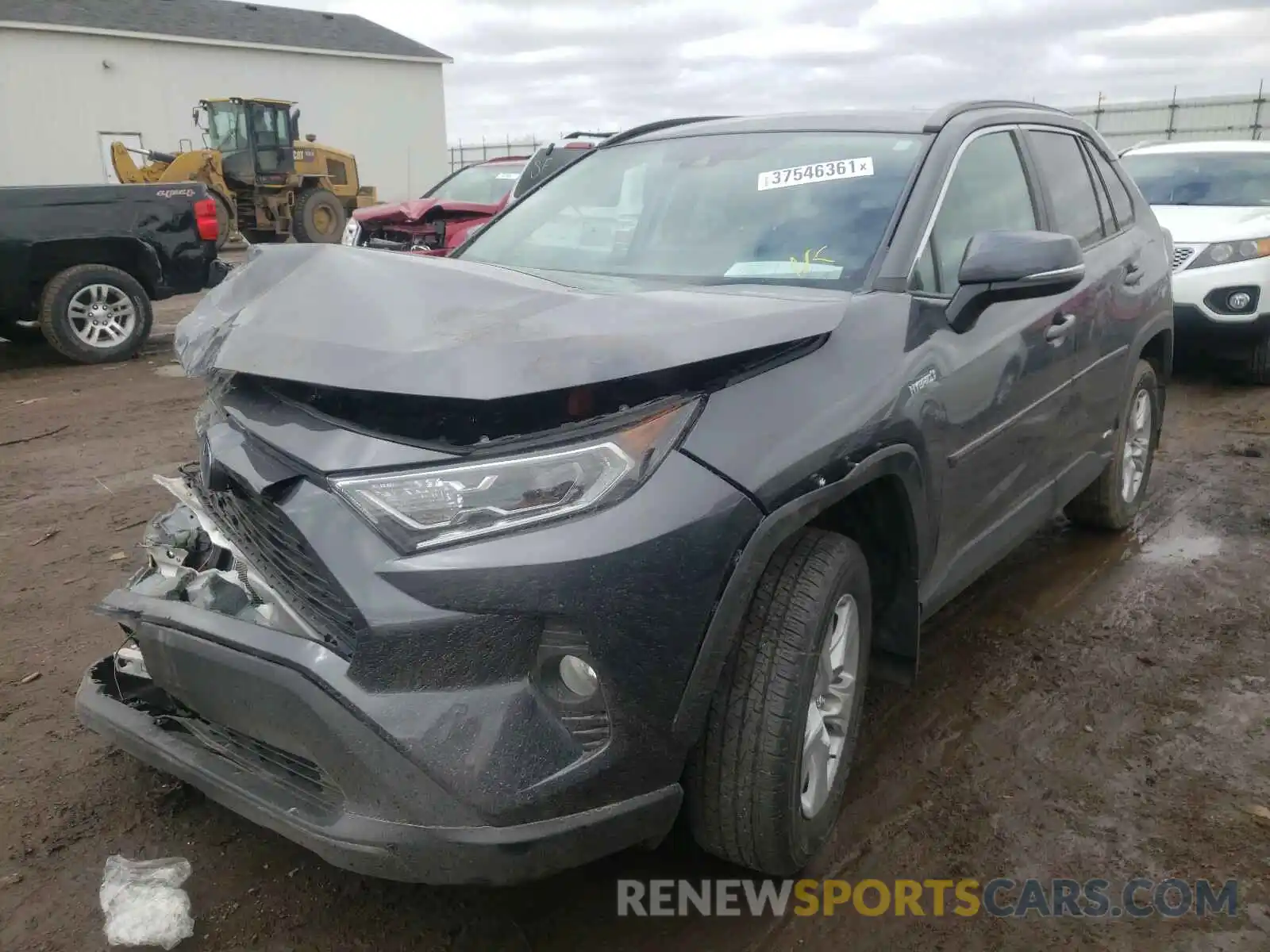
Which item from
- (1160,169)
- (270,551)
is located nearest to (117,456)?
(270,551)

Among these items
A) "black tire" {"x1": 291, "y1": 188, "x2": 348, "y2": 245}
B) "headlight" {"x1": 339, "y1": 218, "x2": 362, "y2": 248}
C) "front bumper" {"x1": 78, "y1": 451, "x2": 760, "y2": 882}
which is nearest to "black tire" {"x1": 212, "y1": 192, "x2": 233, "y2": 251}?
"black tire" {"x1": 291, "y1": 188, "x2": 348, "y2": 245}

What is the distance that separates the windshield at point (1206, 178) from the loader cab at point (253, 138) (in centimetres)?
1652

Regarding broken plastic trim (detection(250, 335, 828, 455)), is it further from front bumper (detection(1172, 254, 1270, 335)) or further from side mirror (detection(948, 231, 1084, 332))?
front bumper (detection(1172, 254, 1270, 335))

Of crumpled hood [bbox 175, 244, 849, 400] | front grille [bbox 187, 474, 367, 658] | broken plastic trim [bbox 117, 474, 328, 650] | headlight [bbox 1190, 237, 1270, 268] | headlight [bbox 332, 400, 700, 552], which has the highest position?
crumpled hood [bbox 175, 244, 849, 400]

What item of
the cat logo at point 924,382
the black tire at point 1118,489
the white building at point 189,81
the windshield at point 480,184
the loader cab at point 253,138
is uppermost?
the white building at point 189,81

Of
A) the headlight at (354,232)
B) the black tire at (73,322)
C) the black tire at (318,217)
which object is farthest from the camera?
the black tire at (318,217)

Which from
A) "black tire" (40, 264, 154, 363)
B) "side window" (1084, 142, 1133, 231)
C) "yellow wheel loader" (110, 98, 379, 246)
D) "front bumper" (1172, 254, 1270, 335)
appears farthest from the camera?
"yellow wheel loader" (110, 98, 379, 246)

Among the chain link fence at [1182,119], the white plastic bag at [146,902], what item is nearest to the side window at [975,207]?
the white plastic bag at [146,902]

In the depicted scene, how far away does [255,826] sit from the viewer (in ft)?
8.25

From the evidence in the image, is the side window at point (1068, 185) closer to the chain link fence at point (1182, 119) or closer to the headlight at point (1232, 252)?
the headlight at point (1232, 252)

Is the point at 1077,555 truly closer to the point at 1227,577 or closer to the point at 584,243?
the point at 1227,577

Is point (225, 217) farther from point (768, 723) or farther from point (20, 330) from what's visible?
point (768, 723)

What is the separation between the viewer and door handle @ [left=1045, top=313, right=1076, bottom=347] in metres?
3.24

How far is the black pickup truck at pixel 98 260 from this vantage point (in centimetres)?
837
